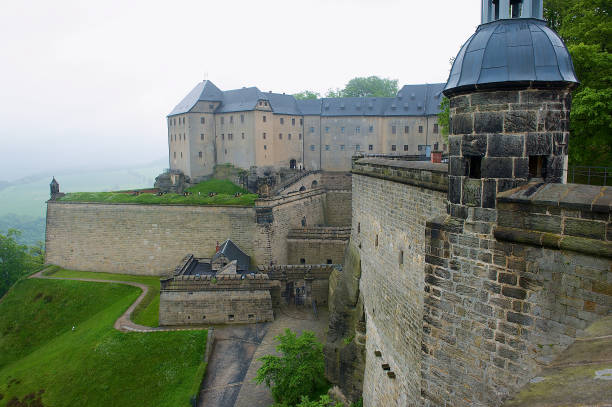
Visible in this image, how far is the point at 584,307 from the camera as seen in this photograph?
5238 mm

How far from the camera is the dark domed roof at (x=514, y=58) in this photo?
5.87 m

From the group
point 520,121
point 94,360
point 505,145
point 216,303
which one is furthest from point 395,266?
point 94,360

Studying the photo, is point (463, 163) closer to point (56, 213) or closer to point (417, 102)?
point (56, 213)

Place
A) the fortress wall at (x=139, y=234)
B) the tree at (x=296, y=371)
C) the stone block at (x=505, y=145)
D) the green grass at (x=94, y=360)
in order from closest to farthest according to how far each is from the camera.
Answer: the stone block at (x=505, y=145), the tree at (x=296, y=371), the green grass at (x=94, y=360), the fortress wall at (x=139, y=234)

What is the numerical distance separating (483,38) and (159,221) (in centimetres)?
3221

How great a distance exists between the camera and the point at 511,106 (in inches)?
236

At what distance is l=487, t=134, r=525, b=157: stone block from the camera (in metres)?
6.01

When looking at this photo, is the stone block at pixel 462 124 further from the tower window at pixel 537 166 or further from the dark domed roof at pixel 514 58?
the tower window at pixel 537 166

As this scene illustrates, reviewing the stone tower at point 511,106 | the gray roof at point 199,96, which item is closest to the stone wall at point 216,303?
the stone tower at point 511,106

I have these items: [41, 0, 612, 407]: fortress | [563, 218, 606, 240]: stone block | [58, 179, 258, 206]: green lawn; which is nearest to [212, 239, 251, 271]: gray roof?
[58, 179, 258, 206]: green lawn

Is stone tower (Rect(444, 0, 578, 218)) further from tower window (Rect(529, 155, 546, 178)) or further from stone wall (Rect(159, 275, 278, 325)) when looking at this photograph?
stone wall (Rect(159, 275, 278, 325))

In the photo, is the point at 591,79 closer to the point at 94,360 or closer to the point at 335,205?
the point at 335,205

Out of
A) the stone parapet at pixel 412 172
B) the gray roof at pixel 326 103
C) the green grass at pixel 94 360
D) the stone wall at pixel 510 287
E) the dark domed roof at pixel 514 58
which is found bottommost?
the green grass at pixel 94 360

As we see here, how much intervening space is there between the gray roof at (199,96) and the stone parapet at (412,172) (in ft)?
133
